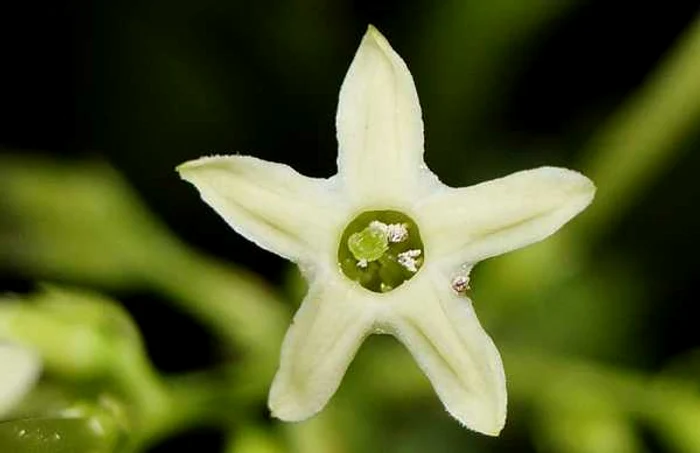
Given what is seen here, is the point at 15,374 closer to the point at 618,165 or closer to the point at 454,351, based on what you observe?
the point at 454,351

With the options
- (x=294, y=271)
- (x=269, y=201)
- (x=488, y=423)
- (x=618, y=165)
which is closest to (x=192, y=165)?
(x=269, y=201)

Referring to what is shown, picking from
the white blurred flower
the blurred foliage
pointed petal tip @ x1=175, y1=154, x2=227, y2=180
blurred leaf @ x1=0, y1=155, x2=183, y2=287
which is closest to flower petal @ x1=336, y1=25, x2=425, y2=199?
the white blurred flower

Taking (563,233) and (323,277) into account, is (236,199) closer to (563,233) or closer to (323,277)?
(323,277)

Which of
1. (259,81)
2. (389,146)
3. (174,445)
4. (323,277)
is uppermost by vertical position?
(259,81)

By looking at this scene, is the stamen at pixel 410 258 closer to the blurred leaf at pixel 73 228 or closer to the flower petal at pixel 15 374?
the flower petal at pixel 15 374

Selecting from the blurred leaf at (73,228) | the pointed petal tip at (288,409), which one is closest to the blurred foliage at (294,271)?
the blurred leaf at (73,228)

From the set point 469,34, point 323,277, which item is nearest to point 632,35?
point 469,34
